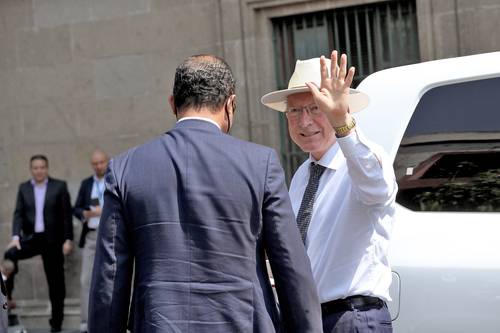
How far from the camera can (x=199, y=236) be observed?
9.39 ft

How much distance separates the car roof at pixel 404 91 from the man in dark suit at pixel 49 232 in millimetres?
6689

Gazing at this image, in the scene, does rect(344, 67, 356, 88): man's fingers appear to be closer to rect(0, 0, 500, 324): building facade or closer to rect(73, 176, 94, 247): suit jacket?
rect(0, 0, 500, 324): building facade

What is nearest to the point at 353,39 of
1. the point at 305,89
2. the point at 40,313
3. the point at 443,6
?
the point at 443,6

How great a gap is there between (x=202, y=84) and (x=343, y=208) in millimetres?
743

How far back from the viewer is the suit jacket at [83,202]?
10.1m

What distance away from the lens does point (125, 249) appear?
9.63 ft

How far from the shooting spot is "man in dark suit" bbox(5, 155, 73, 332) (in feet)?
33.6

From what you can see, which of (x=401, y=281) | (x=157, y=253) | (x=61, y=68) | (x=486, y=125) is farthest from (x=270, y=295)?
(x=61, y=68)

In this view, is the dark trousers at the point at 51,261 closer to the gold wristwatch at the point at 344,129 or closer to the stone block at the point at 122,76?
the stone block at the point at 122,76

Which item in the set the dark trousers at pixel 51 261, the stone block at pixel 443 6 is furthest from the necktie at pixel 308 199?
the dark trousers at pixel 51 261

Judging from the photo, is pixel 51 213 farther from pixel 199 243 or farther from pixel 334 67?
pixel 199 243

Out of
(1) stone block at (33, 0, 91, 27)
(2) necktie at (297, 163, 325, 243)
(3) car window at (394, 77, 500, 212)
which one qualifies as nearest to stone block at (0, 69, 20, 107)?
(1) stone block at (33, 0, 91, 27)

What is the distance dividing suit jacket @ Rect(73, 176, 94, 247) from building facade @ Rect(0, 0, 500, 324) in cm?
60

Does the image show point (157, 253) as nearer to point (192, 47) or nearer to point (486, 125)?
point (486, 125)
